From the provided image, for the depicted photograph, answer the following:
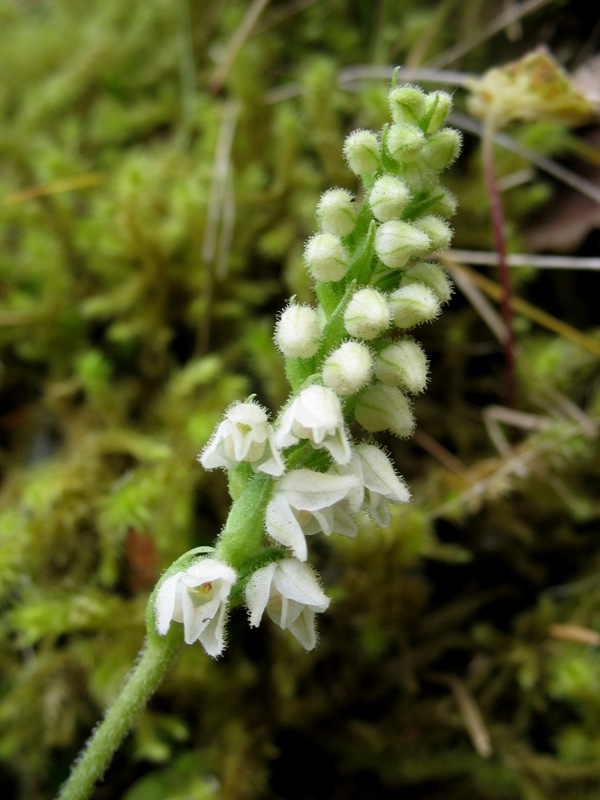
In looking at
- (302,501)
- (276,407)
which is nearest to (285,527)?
(302,501)

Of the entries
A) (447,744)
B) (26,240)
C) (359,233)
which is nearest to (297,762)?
(447,744)

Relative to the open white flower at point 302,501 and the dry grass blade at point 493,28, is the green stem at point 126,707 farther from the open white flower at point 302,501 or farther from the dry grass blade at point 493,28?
the dry grass blade at point 493,28

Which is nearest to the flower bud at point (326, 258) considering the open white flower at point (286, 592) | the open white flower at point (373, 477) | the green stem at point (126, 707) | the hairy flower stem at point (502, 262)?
the open white flower at point (373, 477)

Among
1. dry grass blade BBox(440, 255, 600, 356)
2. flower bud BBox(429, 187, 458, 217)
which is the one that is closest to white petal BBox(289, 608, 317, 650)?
flower bud BBox(429, 187, 458, 217)

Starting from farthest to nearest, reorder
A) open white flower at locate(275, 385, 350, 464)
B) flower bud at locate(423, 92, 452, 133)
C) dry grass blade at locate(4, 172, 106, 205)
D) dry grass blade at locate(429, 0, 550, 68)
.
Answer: dry grass blade at locate(4, 172, 106, 205) < dry grass blade at locate(429, 0, 550, 68) < flower bud at locate(423, 92, 452, 133) < open white flower at locate(275, 385, 350, 464)

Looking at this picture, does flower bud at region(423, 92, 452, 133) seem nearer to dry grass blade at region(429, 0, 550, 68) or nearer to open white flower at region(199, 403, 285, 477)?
open white flower at region(199, 403, 285, 477)

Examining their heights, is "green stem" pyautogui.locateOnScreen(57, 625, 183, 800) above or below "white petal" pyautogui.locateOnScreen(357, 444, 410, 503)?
below

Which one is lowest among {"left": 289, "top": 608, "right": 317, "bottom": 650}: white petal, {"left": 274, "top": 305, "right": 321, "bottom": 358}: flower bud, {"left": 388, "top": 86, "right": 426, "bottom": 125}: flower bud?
{"left": 289, "top": 608, "right": 317, "bottom": 650}: white petal

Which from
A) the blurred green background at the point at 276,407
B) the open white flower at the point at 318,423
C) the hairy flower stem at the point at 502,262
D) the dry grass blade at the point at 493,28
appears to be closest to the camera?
the open white flower at the point at 318,423

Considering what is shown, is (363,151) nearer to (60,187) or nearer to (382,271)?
(382,271)
